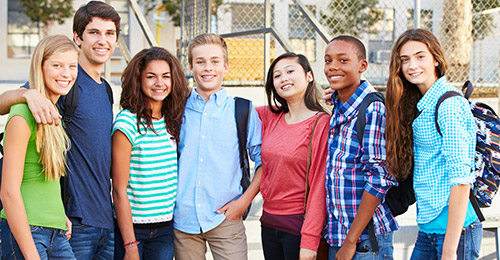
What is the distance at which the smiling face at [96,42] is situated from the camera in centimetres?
255

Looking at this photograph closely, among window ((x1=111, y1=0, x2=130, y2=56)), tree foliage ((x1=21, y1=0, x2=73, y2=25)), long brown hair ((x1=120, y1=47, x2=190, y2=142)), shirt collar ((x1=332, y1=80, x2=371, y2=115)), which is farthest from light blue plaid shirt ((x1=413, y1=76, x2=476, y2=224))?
window ((x1=111, y1=0, x2=130, y2=56))

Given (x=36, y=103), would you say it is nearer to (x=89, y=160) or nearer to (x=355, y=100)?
(x=89, y=160)

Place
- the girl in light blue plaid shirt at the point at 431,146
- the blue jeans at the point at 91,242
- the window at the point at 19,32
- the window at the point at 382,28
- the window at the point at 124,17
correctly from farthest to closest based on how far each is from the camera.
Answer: the window at the point at 124,17, the window at the point at 19,32, the window at the point at 382,28, the blue jeans at the point at 91,242, the girl in light blue plaid shirt at the point at 431,146

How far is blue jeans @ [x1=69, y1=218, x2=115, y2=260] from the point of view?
231 cm

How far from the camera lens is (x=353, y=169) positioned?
2.34 meters

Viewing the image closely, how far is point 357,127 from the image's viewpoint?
2.29 metres

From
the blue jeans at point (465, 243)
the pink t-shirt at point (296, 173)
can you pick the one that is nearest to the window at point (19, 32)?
the pink t-shirt at point (296, 173)

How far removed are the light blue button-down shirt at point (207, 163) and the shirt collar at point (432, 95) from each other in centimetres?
91

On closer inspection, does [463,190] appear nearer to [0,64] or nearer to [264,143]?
[264,143]

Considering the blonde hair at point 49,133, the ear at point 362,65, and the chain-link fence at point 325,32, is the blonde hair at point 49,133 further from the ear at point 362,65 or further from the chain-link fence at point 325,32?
the chain-link fence at point 325,32

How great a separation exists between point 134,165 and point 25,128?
0.64m

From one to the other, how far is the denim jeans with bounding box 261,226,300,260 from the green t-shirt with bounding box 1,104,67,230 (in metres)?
1.06

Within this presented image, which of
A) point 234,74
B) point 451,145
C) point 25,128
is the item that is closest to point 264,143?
point 451,145

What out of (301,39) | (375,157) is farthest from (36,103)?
(301,39)
